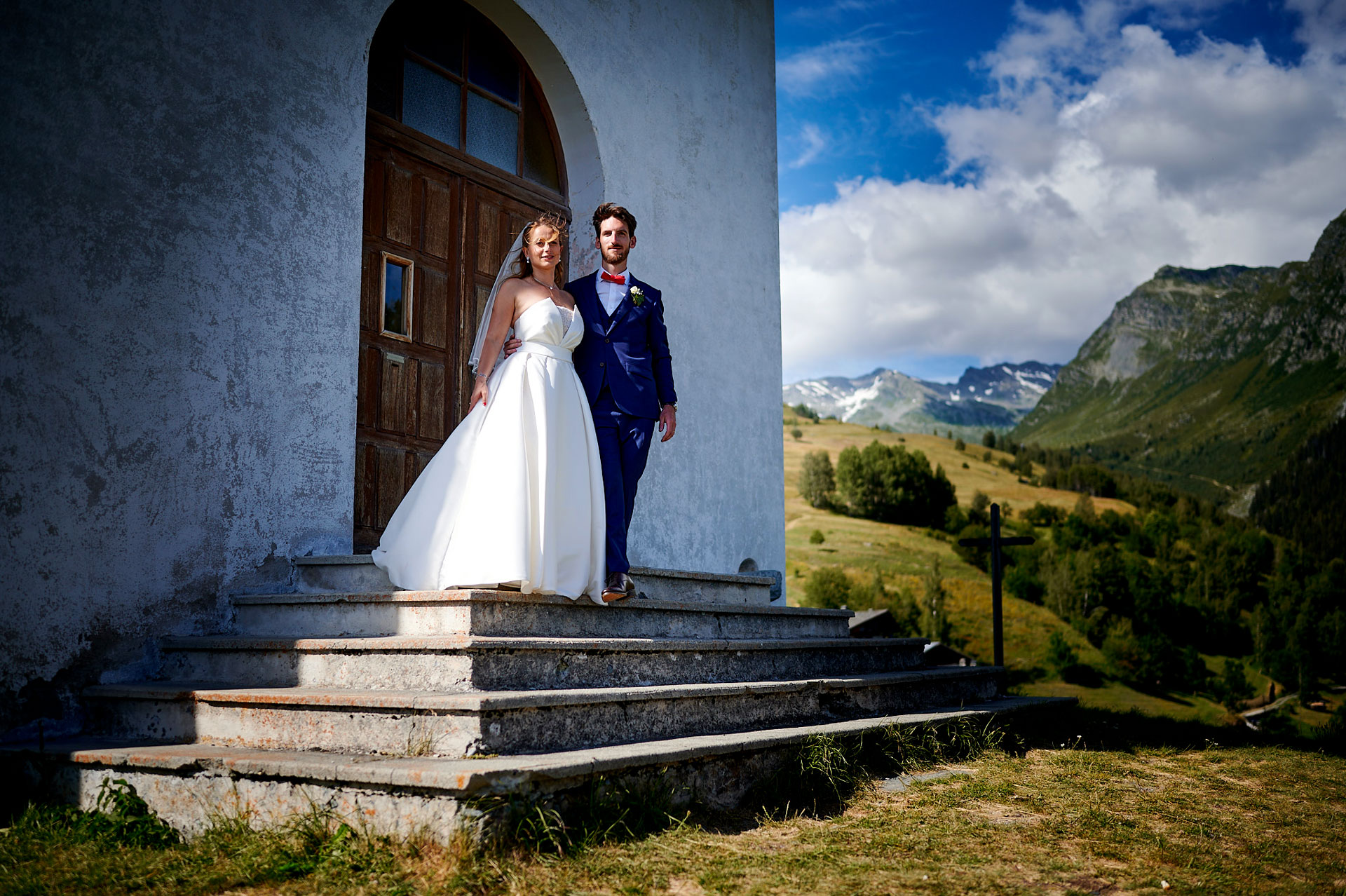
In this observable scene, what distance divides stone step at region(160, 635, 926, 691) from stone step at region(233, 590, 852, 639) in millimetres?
165

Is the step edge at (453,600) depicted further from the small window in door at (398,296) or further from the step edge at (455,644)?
the small window in door at (398,296)

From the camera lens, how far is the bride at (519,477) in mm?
3643

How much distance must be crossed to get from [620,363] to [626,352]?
3.3 inches

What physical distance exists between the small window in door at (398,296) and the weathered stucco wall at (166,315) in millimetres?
581

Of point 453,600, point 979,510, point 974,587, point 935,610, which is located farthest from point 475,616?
point 979,510

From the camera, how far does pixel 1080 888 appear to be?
267cm

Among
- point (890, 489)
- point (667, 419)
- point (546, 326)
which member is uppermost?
point (890, 489)

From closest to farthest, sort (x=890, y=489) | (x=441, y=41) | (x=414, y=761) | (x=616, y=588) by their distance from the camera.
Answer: (x=414, y=761)
(x=616, y=588)
(x=441, y=41)
(x=890, y=489)

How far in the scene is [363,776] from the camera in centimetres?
263

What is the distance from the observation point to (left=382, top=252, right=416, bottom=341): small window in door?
5.69 m

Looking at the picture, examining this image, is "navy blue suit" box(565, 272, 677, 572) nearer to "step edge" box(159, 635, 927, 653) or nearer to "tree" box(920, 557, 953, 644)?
"step edge" box(159, 635, 927, 653)

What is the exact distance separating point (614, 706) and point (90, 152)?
11.4 ft

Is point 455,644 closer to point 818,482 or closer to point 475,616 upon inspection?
point 475,616

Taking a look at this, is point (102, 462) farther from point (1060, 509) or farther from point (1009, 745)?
point (1060, 509)
